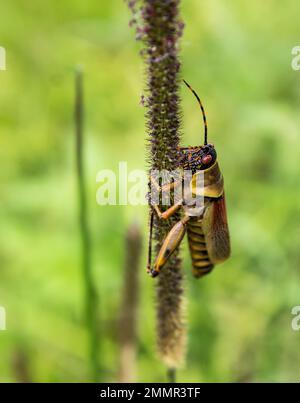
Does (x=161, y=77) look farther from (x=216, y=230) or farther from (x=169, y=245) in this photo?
(x=216, y=230)

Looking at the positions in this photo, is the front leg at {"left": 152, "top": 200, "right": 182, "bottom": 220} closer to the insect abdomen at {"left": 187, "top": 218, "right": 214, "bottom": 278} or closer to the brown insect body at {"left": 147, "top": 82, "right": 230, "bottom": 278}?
the brown insect body at {"left": 147, "top": 82, "right": 230, "bottom": 278}

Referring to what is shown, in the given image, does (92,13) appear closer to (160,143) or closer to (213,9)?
(213,9)

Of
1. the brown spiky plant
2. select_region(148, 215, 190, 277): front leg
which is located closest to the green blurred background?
select_region(148, 215, 190, 277): front leg

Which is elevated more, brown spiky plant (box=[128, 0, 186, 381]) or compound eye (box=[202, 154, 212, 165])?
brown spiky plant (box=[128, 0, 186, 381])

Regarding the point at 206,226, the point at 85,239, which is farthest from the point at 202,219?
the point at 85,239

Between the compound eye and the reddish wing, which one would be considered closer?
the compound eye

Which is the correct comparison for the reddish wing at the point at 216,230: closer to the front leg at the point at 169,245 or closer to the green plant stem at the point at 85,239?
the front leg at the point at 169,245

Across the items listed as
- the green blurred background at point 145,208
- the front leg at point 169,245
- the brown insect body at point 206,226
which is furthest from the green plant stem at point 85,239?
the front leg at point 169,245
